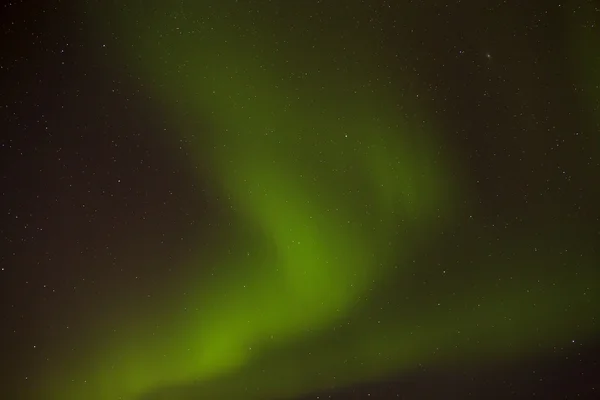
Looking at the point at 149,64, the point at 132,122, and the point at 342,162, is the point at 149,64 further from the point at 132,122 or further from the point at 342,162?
the point at 342,162

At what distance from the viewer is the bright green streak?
1410 millimetres

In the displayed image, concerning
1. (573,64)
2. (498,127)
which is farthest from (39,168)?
(573,64)

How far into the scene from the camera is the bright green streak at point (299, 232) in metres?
1.41

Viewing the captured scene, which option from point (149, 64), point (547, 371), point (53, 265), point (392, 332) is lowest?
point (547, 371)

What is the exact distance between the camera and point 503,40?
4.59 feet

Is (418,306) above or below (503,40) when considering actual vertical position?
below

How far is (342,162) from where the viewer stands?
143 cm

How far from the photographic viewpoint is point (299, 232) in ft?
4.66

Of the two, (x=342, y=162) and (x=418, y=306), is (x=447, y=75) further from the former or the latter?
(x=418, y=306)

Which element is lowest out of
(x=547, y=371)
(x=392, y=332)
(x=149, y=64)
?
(x=547, y=371)

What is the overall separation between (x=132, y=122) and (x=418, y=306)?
76 cm

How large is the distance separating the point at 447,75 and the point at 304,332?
65 cm

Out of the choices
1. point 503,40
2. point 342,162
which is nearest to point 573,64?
point 503,40

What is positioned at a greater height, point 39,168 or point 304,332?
point 39,168
